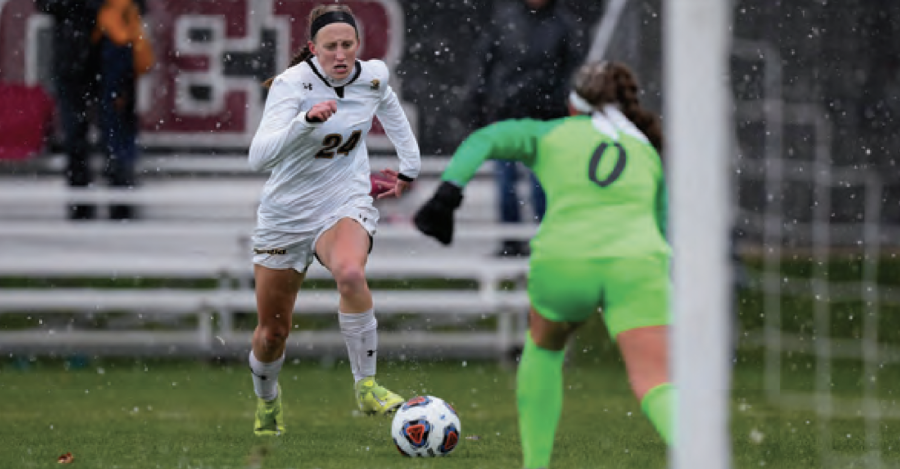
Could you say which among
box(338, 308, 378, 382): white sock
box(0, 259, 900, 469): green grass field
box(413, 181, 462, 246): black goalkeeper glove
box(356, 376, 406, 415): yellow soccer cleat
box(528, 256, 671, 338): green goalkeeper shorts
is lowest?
box(0, 259, 900, 469): green grass field

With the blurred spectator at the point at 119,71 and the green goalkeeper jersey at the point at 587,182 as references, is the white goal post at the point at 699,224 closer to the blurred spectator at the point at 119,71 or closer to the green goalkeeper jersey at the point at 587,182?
the green goalkeeper jersey at the point at 587,182

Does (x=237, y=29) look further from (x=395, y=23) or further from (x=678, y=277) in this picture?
(x=678, y=277)

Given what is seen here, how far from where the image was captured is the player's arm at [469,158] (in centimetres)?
527

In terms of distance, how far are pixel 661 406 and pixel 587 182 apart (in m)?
0.71

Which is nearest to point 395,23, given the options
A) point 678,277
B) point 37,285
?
point 37,285

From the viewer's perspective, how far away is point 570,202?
5.47 m

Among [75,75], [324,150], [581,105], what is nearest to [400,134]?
[324,150]

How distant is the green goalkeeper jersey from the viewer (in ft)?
17.8

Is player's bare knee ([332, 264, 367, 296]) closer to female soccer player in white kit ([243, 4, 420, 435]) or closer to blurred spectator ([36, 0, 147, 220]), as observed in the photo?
female soccer player in white kit ([243, 4, 420, 435])

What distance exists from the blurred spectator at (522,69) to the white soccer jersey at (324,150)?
13.0 feet

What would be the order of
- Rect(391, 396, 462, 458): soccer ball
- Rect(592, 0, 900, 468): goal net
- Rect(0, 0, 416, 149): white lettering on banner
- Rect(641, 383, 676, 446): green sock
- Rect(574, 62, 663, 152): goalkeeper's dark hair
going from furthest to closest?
Rect(0, 0, 416, 149): white lettering on banner, Rect(592, 0, 900, 468): goal net, Rect(391, 396, 462, 458): soccer ball, Rect(574, 62, 663, 152): goalkeeper's dark hair, Rect(641, 383, 676, 446): green sock

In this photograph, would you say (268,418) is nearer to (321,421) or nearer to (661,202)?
(321,421)

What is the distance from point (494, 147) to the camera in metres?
5.40

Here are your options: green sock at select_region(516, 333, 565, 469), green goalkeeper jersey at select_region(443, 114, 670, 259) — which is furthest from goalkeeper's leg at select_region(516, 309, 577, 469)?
green goalkeeper jersey at select_region(443, 114, 670, 259)
